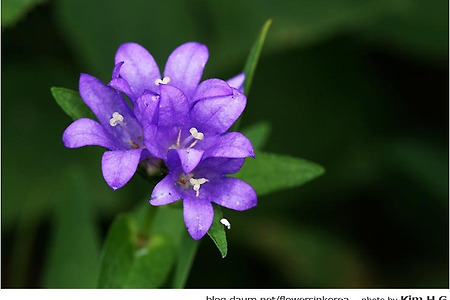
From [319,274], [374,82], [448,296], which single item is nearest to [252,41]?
[374,82]

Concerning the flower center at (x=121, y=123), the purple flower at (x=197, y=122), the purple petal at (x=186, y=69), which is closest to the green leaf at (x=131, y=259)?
the flower center at (x=121, y=123)

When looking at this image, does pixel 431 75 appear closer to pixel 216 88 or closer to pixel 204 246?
pixel 204 246

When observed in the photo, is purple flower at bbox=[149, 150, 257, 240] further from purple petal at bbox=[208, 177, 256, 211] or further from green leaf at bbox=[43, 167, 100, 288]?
green leaf at bbox=[43, 167, 100, 288]

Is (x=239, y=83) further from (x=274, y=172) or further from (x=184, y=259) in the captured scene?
(x=184, y=259)

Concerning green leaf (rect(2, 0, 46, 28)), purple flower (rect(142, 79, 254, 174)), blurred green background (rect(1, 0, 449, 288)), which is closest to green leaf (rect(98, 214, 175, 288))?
purple flower (rect(142, 79, 254, 174))

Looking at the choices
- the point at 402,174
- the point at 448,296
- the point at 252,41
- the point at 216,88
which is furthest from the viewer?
the point at 402,174

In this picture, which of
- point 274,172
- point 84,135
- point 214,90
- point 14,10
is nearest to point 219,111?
point 214,90
